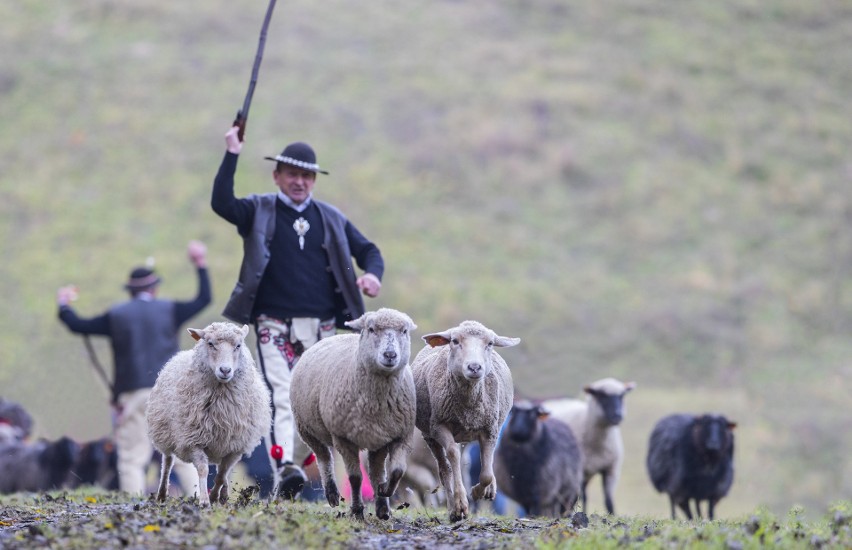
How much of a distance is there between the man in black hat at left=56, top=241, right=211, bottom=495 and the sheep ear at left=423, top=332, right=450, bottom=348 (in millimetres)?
5171

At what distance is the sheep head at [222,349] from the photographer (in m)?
7.36

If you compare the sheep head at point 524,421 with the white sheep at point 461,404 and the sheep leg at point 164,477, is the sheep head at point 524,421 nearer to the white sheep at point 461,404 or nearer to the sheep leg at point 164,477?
the white sheep at point 461,404

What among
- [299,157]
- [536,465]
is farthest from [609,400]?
[299,157]

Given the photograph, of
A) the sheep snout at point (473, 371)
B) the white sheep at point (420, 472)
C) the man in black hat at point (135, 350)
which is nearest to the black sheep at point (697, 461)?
the white sheep at point (420, 472)

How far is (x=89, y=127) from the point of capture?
1366 inches

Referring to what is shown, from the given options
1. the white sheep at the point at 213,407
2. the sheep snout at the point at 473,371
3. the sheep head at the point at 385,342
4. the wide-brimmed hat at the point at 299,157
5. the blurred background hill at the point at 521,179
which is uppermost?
A: the blurred background hill at the point at 521,179

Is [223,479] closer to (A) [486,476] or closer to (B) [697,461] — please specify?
(A) [486,476]

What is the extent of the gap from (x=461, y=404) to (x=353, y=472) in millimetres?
801

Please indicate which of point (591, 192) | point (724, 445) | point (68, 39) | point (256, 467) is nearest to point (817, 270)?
point (591, 192)

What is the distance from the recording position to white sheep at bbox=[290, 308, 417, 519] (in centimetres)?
713

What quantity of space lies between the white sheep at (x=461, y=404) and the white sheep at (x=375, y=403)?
0.25 metres

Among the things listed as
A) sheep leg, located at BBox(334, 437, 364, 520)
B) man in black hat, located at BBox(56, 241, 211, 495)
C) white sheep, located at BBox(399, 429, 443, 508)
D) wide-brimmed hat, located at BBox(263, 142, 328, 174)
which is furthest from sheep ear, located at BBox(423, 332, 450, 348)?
man in black hat, located at BBox(56, 241, 211, 495)

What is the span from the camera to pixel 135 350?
12438mm

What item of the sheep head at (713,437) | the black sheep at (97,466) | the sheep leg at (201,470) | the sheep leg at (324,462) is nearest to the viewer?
the sheep leg at (201,470)
